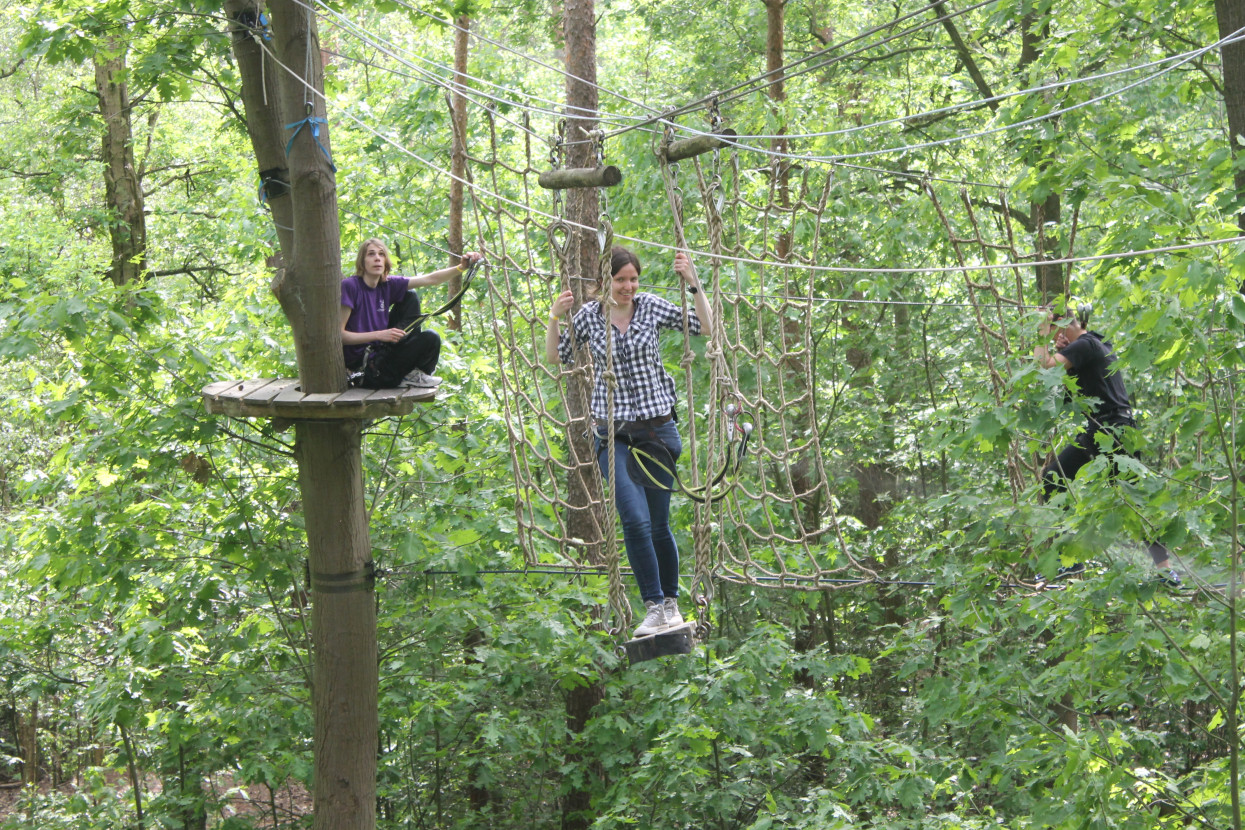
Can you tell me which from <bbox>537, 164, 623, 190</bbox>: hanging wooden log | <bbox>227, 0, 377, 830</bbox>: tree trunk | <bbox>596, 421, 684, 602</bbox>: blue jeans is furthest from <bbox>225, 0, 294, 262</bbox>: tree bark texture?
<bbox>596, 421, 684, 602</bbox>: blue jeans

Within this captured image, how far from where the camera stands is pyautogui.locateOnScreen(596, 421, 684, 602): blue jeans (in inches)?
143

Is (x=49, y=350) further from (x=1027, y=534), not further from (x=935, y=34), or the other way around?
(x=1027, y=534)

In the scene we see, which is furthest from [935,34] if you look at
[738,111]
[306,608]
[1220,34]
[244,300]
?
[306,608]

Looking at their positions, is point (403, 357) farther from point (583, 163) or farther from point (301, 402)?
point (583, 163)

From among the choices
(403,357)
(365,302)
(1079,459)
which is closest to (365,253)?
(365,302)

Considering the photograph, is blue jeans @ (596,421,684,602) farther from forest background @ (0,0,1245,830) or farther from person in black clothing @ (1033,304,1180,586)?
person in black clothing @ (1033,304,1180,586)

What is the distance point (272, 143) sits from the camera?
4.06 m

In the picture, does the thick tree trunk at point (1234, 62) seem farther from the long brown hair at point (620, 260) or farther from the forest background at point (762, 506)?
the long brown hair at point (620, 260)

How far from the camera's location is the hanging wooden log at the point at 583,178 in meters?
3.48

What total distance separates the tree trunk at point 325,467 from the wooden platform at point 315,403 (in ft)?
0.88

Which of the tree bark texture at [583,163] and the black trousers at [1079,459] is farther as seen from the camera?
the tree bark texture at [583,163]

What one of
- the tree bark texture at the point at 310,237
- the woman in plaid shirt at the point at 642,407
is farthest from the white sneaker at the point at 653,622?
the tree bark texture at the point at 310,237

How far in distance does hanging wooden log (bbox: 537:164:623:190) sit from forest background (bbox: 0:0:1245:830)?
33 cm

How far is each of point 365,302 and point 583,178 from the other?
1.00m
